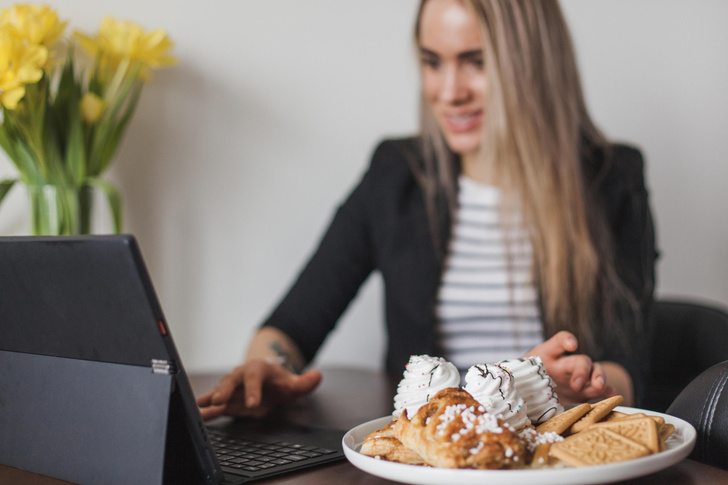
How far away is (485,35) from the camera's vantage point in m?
1.37

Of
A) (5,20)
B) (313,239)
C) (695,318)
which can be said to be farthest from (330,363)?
(5,20)

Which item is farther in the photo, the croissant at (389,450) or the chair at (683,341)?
the chair at (683,341)

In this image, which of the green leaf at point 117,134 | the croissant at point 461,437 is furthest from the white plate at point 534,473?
the green leaf at point 117,134

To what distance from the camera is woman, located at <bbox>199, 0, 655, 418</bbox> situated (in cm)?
140

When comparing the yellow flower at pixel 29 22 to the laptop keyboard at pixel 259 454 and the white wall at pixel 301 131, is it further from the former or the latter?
the laptop keyboard at pixel 259 454

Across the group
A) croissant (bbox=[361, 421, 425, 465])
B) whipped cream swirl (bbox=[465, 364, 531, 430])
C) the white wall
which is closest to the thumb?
whipped cream swirl (bbox=[465, 364, 531, 430])

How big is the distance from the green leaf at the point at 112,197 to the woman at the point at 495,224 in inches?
14.6

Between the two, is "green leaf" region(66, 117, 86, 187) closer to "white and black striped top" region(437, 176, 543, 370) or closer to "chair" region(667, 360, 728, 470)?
"white and black striped top" region(437, 176, 543, 370)

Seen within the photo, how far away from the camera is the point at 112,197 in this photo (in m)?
1.34

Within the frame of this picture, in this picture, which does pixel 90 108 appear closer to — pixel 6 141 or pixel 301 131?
pixel 6 141

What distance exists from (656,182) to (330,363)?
39.8 inches

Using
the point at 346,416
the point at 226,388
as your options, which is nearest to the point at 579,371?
the point at 346,416

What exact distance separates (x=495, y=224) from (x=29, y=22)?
3.23ft

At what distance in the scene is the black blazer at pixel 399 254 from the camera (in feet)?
4.89
